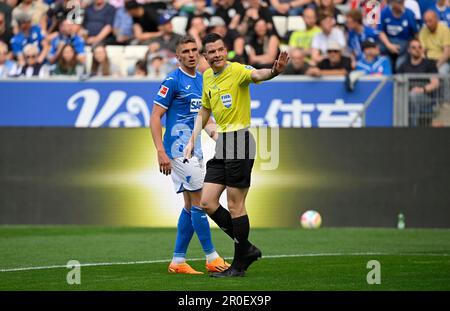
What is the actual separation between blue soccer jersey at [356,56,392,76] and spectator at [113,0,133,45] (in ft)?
16.1

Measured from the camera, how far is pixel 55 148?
17.9 metres

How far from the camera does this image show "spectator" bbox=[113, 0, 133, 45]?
2131 cm

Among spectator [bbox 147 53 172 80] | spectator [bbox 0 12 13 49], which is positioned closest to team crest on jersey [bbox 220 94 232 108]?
spectator [bbox 147 53 172 80]

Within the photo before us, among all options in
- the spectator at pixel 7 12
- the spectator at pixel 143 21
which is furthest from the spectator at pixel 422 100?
the spectator at pixel 7 12

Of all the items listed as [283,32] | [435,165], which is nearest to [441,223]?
[435,165]

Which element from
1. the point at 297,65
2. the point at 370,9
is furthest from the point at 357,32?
the point at 297,65

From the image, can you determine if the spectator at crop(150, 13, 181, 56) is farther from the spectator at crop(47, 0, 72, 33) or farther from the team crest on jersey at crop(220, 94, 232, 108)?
Answer: the team crest on jersey at crop(220, 94, 232, 108)

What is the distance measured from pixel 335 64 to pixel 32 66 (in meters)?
6.00

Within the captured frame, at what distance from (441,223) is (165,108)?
23.6ft

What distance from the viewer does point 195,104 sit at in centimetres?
1138

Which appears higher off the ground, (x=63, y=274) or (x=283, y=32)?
(x=283, y=32)

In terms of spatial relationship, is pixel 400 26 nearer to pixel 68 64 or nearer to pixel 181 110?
pixel 68 64

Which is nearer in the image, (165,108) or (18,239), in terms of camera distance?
(165,108)
